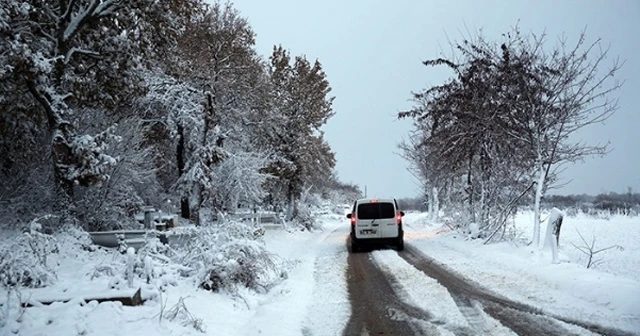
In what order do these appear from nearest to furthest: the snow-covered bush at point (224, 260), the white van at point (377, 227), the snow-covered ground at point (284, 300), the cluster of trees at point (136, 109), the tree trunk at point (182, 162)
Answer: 1. the snow-covered ground at point (284, 300)
2. the snow-covered bush at point (224, 260)
3. the cluster of trees at point (136, 109)
4. the white van at point (377, 227)
5. the tree trunk at point (182, 162)

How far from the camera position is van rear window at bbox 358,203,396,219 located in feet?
60.0

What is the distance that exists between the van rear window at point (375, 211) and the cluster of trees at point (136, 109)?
23.3 feet

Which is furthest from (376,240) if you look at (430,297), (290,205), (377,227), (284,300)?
(290,205)

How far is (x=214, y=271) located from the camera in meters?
8.34

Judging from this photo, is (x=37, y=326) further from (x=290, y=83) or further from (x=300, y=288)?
(x=290, y=83)

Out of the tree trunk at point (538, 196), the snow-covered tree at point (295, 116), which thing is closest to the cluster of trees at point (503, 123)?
the tree trunk at point (538, 196)

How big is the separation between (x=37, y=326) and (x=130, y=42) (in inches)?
395

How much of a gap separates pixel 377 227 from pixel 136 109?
11.7 m

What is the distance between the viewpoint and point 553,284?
9625 millimetres

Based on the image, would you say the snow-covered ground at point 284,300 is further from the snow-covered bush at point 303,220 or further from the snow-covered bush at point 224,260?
the snow-covered bush at point 303,220

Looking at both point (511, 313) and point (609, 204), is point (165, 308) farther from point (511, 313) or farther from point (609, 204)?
point (609, 204)

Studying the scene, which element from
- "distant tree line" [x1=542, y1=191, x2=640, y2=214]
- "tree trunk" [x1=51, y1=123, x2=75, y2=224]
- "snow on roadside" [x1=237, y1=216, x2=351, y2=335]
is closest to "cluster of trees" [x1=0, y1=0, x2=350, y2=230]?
"tree trunk" [x1=51, y1=123, x2=75, y2=224]

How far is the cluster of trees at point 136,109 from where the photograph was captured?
1238 cm

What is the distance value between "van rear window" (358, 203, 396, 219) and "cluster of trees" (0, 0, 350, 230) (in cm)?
709
